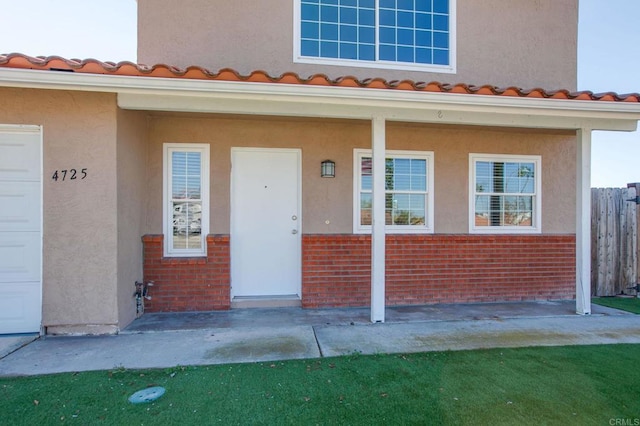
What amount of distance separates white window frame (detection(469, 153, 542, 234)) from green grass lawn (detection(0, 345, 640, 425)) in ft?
10.1

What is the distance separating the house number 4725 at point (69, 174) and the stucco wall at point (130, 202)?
0.44 m

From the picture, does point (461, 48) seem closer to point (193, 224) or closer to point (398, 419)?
point (193, 224)

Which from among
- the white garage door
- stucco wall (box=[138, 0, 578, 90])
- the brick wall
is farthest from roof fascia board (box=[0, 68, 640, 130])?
the brick wall

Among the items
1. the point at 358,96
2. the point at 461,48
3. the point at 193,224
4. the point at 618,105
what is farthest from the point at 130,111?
the point at 618,105

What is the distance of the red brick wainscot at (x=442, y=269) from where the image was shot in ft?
20.9

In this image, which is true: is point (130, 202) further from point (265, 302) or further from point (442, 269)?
point (442, 269)

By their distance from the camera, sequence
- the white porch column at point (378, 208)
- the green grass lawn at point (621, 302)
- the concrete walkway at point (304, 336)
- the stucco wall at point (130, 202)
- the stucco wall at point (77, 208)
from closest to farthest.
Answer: the concrete walkway at point (304, 336), the stucco wall at point (77, 208), the stucco wall at point (130, 202), the white porch column at point (378, 208), the green grass lawn at point (621, 302)

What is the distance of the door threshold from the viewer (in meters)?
6.28

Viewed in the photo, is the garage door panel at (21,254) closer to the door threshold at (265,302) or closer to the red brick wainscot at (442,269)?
the door threshold at (265,302)

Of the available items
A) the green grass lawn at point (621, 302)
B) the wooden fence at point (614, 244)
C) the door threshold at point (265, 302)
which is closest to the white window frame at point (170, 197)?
the door threshold at point (265, 302)

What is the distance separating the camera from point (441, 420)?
2.99 metres

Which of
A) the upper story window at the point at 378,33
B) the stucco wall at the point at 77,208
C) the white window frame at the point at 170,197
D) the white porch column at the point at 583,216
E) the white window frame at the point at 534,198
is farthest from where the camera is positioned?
the white window frame at the point at 534,198

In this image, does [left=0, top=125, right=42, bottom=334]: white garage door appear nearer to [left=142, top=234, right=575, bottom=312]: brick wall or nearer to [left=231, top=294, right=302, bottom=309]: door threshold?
[left=142, top=234, right=575, bottom=312]: brick wall

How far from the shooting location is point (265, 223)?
6.46 metres
